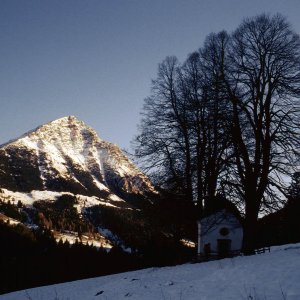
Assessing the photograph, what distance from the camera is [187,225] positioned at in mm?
19922

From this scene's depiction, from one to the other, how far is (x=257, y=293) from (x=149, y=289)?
425 centimetres

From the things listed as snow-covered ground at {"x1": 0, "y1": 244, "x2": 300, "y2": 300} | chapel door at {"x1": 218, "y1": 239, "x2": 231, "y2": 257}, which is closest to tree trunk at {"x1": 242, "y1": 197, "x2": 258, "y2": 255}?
snow-covered ground at {"x1": 0, "y1": 244, "x2": 300, "y2": 300}

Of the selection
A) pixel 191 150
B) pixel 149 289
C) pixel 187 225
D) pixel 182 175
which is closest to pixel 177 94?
pixel 191 150

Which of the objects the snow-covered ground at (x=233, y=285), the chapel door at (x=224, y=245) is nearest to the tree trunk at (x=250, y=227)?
the snow-covered ground at (x=233, y=285)

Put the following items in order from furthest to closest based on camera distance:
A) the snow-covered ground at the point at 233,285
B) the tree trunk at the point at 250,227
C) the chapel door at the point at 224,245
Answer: the chapel door at the point at 224,245 → the tree trunk at the point at 250,227 → the snow-covered ground at the point at 233,285

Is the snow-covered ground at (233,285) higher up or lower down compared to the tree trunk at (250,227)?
lower down

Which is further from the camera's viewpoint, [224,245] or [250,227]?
[224,245]

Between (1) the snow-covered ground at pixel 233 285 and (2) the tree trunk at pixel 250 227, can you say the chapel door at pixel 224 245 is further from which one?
(1) the snow-covered ground at pixel 233 285

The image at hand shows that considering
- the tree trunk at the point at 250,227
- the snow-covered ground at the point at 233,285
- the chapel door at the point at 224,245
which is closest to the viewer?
the snow-covered ground at the point at 233,285

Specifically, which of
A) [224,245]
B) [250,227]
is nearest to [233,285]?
[250,227]

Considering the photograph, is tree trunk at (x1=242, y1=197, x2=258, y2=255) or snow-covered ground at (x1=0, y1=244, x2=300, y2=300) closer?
snow-covered ground at (x1=0, y1=244, x2=300, y2=300)

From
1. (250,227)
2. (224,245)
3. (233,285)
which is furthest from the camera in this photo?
(224,245)

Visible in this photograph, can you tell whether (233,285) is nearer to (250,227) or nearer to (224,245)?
(250,227)

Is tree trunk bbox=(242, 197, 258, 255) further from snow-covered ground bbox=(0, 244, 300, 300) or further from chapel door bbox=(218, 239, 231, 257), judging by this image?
chapel door bbox=(218, 239, 231, 257)
